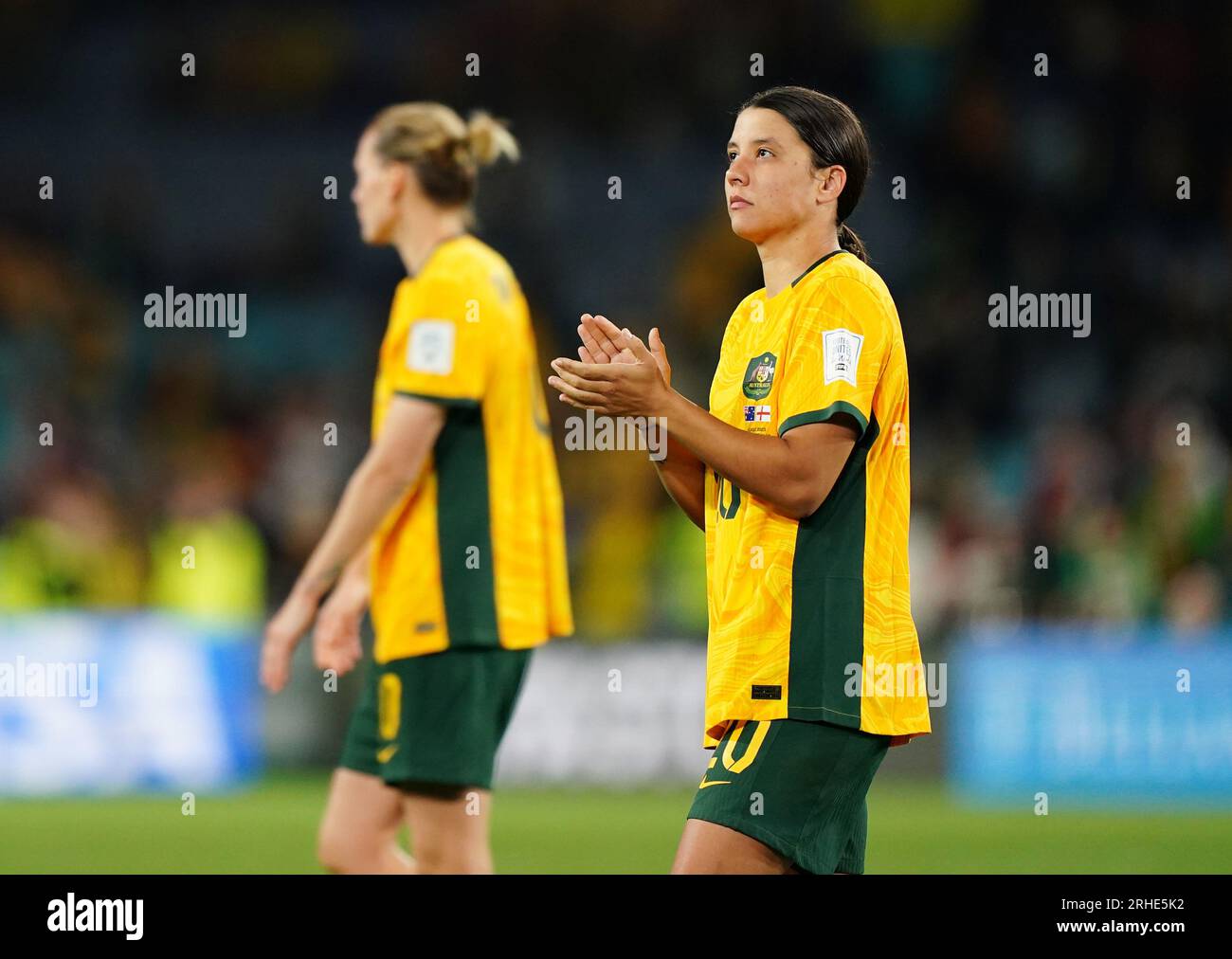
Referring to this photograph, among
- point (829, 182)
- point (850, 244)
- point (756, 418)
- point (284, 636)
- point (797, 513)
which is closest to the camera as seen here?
point (797, 513)

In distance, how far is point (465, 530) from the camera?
4844 mm

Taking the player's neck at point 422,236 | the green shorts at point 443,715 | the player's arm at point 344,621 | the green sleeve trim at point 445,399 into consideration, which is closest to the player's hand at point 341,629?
the player's arm at point 344,621

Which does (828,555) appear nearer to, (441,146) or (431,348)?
(431,348)

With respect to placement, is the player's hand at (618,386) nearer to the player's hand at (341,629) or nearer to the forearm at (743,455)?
the forearm at (743,455)

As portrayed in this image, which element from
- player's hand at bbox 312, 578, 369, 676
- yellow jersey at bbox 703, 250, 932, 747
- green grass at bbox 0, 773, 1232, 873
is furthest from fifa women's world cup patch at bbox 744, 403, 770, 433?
green grass at bbox 0, 773, 1232, 873

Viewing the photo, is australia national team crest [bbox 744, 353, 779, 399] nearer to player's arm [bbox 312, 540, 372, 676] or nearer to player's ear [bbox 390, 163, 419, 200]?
player's arm [bbox 312, 540, 372, 676]

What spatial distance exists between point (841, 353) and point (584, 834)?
557cm

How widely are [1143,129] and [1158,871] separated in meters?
9.69

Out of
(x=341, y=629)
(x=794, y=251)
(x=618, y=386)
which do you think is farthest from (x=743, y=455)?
(x=341, y=629)

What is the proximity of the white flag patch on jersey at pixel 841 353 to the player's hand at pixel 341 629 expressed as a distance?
2.00 meters

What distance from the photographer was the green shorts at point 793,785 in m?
3.35

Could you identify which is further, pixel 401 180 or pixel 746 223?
pixel 401 180

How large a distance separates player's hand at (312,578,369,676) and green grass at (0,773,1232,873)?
7.65 feet
